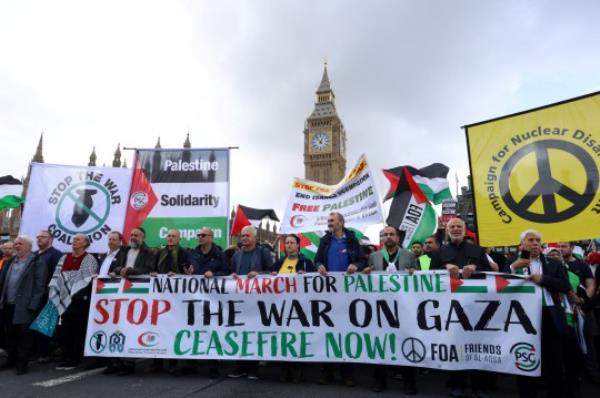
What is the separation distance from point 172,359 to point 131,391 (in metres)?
0.76

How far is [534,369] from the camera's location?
12.6 feet

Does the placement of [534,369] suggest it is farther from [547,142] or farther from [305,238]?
[305,238]

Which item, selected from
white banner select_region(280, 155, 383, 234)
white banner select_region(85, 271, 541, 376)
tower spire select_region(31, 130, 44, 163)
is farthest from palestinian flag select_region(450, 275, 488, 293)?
tower spire select_region(31, 130, 44, 163)

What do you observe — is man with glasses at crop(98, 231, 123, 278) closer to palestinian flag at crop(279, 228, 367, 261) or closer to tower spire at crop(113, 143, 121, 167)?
palestinian flag at crop(279, 228, 367, 261)

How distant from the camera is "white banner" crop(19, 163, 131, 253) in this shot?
6.75 metres

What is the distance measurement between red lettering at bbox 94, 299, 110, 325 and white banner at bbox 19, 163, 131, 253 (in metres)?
1.85

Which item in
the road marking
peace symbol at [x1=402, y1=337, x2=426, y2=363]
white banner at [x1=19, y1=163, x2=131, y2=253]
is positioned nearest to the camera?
peace symbol at [x1=402, y1=337, x2=426, y2=363]

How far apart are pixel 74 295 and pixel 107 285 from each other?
0.53 meters

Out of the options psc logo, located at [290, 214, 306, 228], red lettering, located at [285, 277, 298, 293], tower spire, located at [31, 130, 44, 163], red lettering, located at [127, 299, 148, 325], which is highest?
tower spire, located at [31, 130, 44, 163]

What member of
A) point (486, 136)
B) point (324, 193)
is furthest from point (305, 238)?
point (486, 136)

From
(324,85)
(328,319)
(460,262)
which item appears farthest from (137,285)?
(324,85)

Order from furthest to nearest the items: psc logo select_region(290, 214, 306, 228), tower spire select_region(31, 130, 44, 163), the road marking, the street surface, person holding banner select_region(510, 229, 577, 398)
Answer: tower spire select_region(31, 130, 44, 163) < psc logo select_region(290, 214, 306, 228) < the road marking < the street surface < person holding banner select_region(510, 229, 577, 398)

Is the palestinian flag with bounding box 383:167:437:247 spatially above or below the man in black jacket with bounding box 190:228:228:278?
above

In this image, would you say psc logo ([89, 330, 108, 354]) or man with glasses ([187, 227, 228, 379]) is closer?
psc logo ([89, 330, 108, 354])
